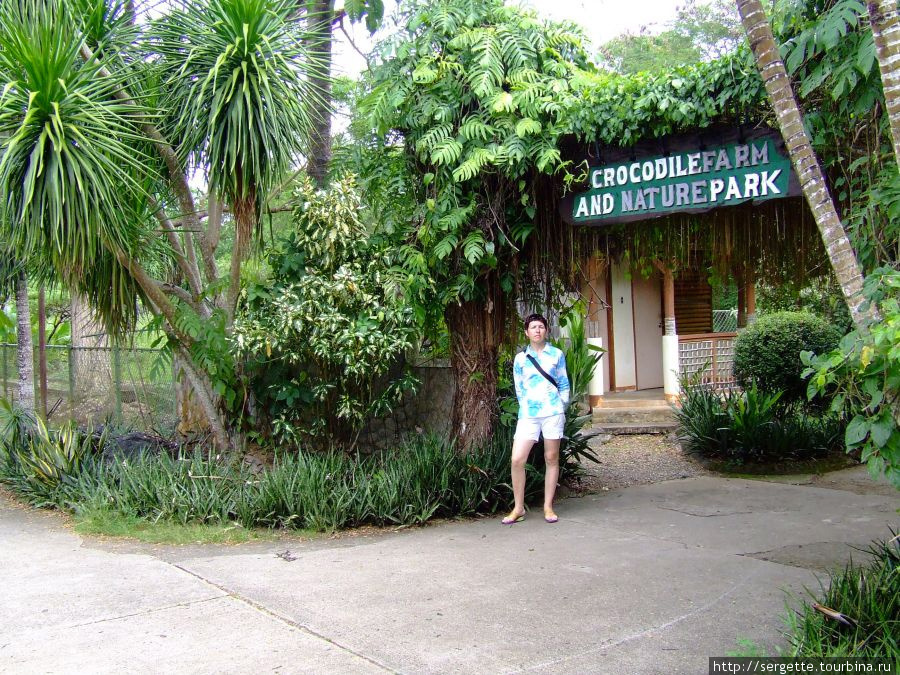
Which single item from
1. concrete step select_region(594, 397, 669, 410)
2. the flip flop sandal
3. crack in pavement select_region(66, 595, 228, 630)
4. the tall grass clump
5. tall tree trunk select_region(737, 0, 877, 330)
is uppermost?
tall tree trunk select_region(737, 0, 877, 330)

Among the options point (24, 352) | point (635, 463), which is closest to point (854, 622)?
point (635, 463)

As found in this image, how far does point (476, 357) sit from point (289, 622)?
390cm

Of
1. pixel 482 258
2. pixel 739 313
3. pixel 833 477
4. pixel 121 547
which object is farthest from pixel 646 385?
pixel 121 547

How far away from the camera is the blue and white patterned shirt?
6.75 m

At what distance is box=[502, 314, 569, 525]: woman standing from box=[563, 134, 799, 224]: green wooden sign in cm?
118

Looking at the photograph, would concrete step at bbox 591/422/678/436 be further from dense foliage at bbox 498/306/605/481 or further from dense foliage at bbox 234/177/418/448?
dense foliage at bbox 234/177/418/448

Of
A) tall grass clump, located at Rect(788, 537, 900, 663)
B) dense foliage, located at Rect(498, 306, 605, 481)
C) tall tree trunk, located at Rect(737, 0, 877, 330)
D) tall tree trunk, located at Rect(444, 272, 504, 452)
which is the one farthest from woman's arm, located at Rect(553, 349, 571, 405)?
tall grass clump, located at Rect(788, 537, 900, 663)

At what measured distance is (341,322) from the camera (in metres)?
7.20

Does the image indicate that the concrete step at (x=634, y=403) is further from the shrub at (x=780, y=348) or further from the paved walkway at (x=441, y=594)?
the paved walkway at (x=441, y=594)

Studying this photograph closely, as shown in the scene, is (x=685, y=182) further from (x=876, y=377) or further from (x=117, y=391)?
(x=117, y=391)

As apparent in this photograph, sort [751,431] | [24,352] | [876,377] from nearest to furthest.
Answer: [876,377]
[751,431]
[24,352]

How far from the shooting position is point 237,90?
6.85 meters

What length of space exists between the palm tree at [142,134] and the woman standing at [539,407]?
2.71 meters

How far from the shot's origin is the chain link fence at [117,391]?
1019cm
